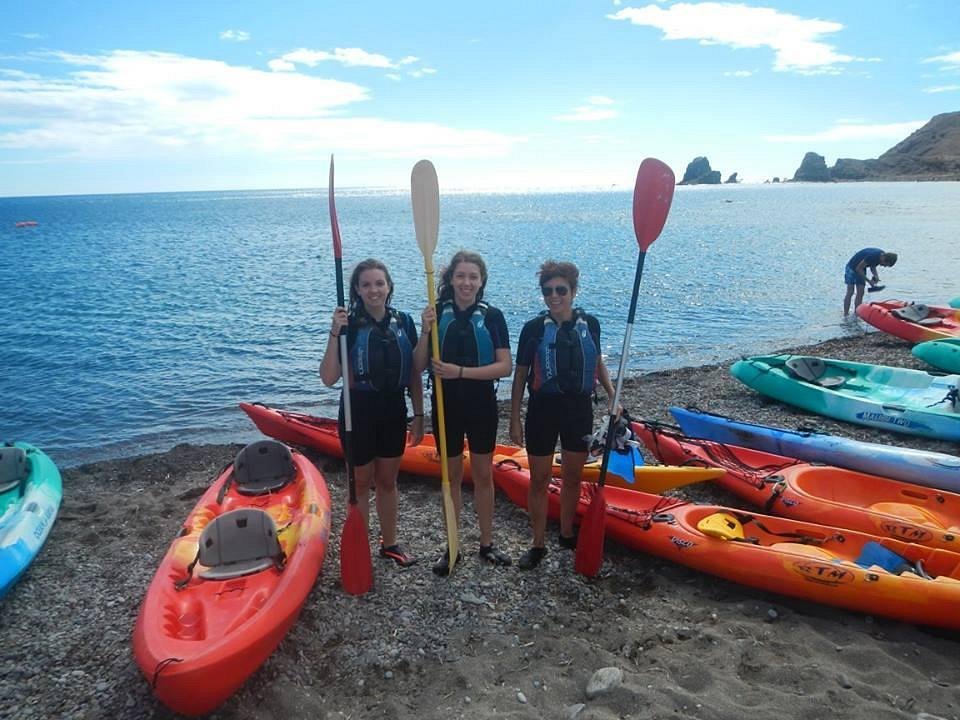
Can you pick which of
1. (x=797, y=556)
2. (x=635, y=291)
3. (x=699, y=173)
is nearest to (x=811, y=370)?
(x=797, y=556)

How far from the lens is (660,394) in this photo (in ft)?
31.9

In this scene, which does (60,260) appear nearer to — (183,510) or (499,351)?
(183,510)

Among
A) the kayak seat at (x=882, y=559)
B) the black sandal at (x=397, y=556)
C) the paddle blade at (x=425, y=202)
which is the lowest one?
the black sandal at (x=397, y=556)

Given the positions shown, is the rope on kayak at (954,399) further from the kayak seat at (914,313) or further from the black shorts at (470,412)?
the black shorts at (470,412)

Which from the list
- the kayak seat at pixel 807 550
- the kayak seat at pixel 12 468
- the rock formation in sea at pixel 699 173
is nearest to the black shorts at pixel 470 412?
the kayak seat at pixel 807 550

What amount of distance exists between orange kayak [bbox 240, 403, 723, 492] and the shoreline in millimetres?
897

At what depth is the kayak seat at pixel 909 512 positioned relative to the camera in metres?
4.89

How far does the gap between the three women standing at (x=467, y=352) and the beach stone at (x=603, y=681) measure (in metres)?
1.40

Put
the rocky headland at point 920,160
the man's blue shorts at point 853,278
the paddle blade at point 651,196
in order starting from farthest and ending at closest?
1. the rocky headland at point 920,160
2. the man's blue shorts at point 853,278
3. the paddle blade at point 651,196

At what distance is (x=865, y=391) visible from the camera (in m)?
8.44

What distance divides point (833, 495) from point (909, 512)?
1.79 ft

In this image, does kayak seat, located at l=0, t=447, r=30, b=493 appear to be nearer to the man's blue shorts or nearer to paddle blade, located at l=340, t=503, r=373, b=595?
paddle blade, located at l=340, t=503, r=373, b=595

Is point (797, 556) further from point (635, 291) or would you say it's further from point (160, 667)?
point (160, 667)

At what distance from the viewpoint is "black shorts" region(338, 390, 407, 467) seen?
3.92m
